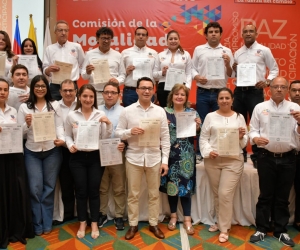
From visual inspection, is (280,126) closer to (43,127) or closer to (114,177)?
(114,177)

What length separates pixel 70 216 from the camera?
3574 mm

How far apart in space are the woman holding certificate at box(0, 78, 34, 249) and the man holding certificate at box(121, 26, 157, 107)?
63.8 inches

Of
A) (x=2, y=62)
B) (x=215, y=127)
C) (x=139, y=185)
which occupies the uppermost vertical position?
(x=2, y=62)

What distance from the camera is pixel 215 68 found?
12.9 ft

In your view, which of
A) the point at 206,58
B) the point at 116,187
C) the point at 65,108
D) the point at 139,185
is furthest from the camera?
the point at 206,58

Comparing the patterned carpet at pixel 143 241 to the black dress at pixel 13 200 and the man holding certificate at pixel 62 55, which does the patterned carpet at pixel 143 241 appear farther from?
the man holding certificate at pixel 62 55

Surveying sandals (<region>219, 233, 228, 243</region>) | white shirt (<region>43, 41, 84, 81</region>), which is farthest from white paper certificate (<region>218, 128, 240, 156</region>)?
white shirt (<region>43, 41, 84, 81</region>)

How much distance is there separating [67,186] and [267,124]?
7.50 feet

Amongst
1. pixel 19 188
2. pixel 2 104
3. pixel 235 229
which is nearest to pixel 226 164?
pixel 235 229

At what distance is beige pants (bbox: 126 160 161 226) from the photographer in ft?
10.1

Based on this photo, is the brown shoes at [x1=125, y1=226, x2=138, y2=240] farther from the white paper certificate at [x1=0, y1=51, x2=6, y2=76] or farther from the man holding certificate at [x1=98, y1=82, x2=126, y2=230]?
the white paper certificate at [x1=0, y1=51, x2=6, y2=76]

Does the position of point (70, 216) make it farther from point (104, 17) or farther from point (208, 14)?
point (208, 14)

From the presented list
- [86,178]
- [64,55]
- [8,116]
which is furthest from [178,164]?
[64,55]

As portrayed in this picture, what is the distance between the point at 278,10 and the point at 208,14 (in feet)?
4.57
